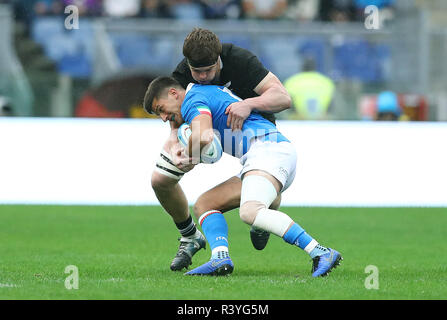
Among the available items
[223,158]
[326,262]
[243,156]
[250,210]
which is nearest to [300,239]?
[326,262]

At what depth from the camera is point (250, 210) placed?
6.43m

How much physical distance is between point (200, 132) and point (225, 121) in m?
0.46

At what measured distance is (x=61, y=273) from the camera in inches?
271

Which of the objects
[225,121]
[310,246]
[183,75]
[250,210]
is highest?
[183,75]

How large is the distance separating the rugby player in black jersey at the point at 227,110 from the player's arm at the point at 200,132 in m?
0.26

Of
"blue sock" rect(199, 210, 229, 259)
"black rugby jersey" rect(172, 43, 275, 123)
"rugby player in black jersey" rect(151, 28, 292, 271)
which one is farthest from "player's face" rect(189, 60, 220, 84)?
"blue sock" rect(199, 210, 229, 259)

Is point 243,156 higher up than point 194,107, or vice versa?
point 194,107

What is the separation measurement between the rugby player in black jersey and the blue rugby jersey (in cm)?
8

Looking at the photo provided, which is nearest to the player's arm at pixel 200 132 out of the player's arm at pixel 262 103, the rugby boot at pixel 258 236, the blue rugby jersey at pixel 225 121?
the blue rugby jersey at pixel 225 121

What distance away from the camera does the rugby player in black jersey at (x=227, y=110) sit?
6574mm

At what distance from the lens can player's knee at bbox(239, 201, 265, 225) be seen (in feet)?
21.1

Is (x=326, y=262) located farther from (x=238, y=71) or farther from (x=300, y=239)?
(x=238, y=71)
